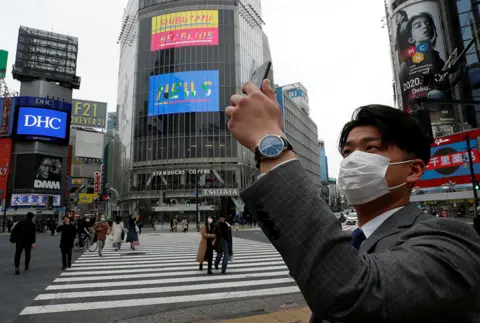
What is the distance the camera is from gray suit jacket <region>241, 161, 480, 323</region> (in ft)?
2.50

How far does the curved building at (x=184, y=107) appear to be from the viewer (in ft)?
157

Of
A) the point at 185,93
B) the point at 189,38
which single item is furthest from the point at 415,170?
the point at 189,38

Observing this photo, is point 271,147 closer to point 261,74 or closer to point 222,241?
point 261,74

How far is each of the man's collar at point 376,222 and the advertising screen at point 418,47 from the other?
129 ft

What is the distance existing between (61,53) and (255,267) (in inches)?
2402

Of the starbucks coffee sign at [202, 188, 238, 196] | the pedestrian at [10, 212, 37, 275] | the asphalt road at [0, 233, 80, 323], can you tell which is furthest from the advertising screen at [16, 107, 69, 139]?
the pedestrian at [10, 212, 37, 275]

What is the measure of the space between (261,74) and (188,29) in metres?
57.1

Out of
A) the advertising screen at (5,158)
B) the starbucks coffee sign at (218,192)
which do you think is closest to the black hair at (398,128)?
the starbucks coffee sign at (218,192)

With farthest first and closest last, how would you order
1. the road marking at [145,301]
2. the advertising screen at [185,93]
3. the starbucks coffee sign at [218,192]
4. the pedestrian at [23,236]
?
the advertising screen at [185,93] → the starbucks coffee sign at [218,192] → the pedestrian at [23,236] → the road marking at [145,301]

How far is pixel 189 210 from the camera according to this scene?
46031 millimetres

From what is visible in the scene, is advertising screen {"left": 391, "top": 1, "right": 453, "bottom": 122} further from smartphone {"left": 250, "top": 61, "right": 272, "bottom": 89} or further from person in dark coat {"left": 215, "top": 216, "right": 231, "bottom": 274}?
smartphone {"left": 250, "top": 61, "right": 272, "bottom": 89}

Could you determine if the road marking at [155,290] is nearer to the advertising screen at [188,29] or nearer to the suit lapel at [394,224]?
the suit lapel at [394,224]

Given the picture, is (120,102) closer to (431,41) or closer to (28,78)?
(28,78)

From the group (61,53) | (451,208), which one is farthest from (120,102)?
(451,208)
